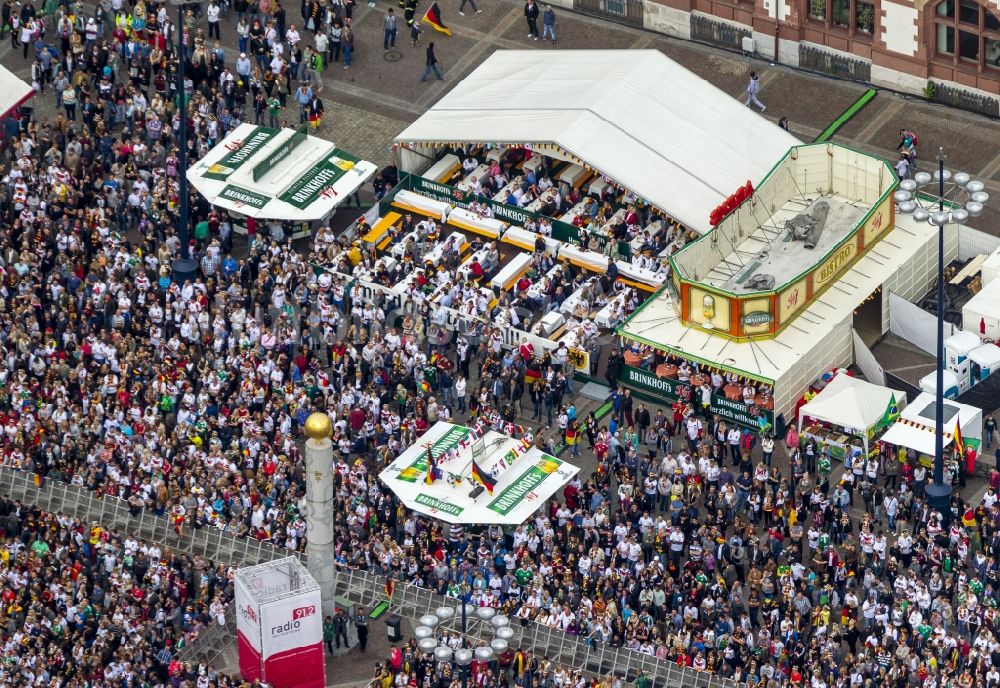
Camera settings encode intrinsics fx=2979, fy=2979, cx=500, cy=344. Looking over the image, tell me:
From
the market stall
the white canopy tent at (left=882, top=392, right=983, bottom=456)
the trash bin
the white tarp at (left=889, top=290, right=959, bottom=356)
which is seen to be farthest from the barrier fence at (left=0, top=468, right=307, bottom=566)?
the white tarp at (left=889, top=290, right=959, bottom=356)

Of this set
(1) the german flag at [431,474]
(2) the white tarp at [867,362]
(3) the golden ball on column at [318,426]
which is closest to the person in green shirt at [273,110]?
(1) the german flag at [431,474]

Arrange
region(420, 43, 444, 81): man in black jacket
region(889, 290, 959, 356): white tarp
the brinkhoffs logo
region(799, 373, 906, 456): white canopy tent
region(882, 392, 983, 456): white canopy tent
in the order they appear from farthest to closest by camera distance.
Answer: region(420, 43, 444, 81): man in black jacket < region(889, 290, 959, 356): white tarp < region(799, 373, 906, 456): white canopy tent < region(882, 392, 983, 456): white canopy tent < the brinkhoffs logo

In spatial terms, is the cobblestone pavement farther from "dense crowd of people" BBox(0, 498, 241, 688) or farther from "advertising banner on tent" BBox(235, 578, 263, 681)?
"advertising banner on tent" BBox(235, 578, 263, 681)

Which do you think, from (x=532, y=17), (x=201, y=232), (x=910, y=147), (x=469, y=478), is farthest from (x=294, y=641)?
(x=532, y=17)

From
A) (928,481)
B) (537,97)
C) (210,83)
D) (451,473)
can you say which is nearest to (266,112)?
(210,83)

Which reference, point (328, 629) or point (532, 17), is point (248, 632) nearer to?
point (328, 629)

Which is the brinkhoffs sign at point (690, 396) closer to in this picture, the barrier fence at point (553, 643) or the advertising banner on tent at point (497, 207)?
the advertising banner on tent at point (497, 207)

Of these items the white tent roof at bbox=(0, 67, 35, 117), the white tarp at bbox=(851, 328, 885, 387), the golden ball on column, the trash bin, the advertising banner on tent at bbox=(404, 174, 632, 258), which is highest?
the golden ball on column
